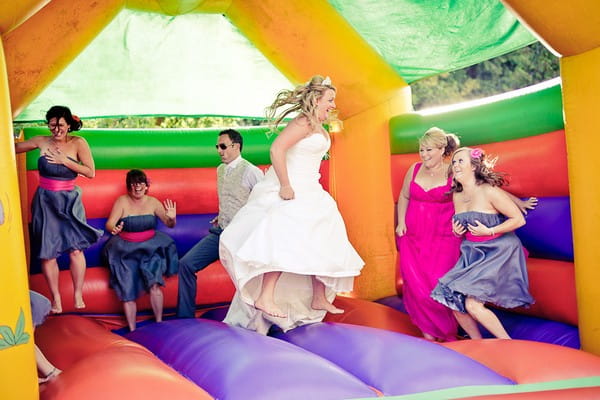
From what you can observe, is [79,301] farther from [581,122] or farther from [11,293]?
[581,122]

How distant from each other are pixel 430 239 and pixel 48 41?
2454mm

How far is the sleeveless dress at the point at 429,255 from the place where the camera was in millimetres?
3938

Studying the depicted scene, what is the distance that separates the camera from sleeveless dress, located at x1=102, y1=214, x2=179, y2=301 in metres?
4.78

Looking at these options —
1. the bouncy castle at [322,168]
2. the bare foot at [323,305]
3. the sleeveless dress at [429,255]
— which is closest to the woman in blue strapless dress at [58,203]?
the bouncy castle at [322,168]

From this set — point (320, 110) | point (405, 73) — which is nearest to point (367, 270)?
point (405, 73)

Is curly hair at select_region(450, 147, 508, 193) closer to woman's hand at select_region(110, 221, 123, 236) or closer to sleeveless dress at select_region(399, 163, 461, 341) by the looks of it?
sleeveless dress at select_region(399, 163, 461, 341)

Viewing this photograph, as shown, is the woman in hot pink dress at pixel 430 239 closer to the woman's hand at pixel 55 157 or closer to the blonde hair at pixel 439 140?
the blonde hair at pixel 439 140

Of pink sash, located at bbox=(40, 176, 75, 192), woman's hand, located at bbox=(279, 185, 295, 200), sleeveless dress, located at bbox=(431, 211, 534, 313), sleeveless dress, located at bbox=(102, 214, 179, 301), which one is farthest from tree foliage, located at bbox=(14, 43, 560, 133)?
sleeveless dress, located at bbox=(431, 211, 534, 313)

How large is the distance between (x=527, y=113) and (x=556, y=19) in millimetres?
763

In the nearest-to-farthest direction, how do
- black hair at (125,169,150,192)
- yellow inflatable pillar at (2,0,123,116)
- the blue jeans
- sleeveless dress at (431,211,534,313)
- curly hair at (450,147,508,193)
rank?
sleeveless dress at (431,211,534,313) → curly hair at (450,147,508,193) → yellow inflatable pillar at (2,0,123,116) → the blue jeans → black hair at (125,169,150,192)

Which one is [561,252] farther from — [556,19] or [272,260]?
[272,260]

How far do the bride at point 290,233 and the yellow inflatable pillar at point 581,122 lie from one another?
3.60 feet

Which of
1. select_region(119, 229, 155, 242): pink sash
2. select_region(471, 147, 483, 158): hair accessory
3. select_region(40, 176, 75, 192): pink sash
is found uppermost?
select_region(40, 176, 75, 192): pink sash

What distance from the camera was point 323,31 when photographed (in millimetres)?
4934
